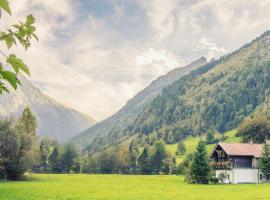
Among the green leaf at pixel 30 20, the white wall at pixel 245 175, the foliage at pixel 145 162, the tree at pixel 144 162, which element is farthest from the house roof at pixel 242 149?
the green leaf at pixel 30 20

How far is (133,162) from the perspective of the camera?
167 m

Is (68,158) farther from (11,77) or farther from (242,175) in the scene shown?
(11,77)

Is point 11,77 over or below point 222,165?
below

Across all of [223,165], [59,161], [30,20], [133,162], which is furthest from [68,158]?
[30,20]

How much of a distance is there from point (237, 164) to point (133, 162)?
71.7 meters

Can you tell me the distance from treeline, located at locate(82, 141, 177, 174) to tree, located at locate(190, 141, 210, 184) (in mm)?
65271

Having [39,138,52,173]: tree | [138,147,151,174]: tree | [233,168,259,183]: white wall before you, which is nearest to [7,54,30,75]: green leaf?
[233,168,259,183]: white wall

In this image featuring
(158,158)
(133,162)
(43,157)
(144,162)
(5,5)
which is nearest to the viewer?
(5,5)

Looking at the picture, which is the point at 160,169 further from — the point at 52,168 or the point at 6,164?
the point at 6,164

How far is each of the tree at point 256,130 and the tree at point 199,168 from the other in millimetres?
69486

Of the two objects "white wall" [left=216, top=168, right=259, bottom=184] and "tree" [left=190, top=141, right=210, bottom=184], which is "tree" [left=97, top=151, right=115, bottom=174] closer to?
"white wall" [left=216, top=168, right=259, bottom=184]

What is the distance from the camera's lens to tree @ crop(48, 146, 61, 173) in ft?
529

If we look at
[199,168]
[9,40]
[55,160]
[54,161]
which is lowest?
[199,168]

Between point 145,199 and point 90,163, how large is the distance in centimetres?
12515
